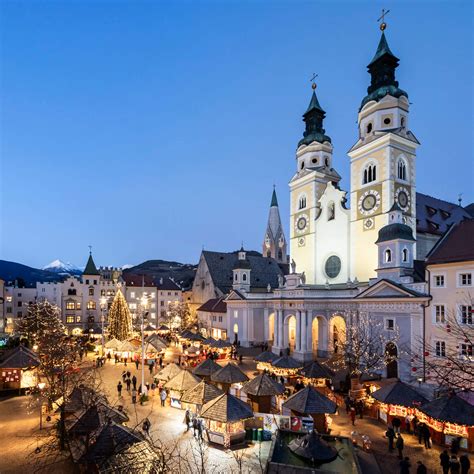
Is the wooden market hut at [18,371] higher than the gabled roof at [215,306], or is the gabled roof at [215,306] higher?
the gabled roof at [215,306]

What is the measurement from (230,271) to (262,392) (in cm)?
5088

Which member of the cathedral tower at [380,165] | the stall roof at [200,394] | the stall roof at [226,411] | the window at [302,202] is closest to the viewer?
the stall roof at [226,411]

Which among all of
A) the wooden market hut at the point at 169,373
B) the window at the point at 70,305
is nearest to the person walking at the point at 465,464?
the wooden market hut at the point at 169,373

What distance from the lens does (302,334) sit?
40.8 m

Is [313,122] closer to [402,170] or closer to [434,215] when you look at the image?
[402,170]

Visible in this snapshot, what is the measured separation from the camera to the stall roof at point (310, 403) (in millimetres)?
18469

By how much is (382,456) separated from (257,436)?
19.3 feet

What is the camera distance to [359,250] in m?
41.6

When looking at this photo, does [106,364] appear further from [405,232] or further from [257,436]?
[405,232]

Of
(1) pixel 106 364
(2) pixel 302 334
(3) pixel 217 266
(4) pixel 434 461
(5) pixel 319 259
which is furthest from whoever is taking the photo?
(3) pixel 217 266

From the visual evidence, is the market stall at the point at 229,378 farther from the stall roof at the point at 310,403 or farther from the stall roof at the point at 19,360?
the stall roof at the point at 19,360

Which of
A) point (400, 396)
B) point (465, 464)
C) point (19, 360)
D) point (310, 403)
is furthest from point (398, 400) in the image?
point (19, 360)

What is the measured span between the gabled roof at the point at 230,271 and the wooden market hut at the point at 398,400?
47259 millimetres

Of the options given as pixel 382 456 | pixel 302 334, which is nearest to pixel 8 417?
pixel 382 456
